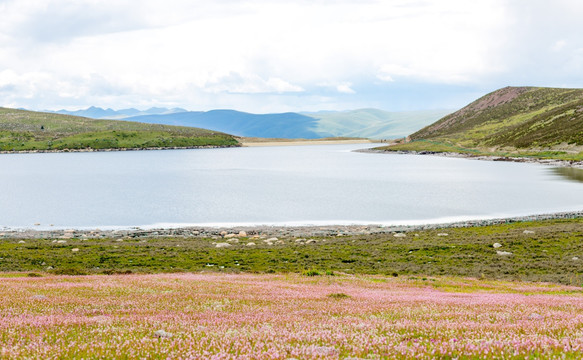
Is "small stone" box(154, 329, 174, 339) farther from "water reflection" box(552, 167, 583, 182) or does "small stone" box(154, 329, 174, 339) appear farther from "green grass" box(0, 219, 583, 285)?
"water reflection" box(552, 167, 583, 182)

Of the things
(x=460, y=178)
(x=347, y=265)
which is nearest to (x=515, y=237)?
(x=347, y=265)

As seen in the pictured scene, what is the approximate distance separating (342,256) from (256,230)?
1912 cm

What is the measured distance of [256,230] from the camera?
60.8m

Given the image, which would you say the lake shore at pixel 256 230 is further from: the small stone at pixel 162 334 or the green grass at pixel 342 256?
the small stone at pixel 162 334

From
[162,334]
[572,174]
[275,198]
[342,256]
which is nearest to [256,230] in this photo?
[342,256]

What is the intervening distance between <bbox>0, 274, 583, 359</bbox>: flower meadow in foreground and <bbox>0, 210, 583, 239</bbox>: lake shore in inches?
1414

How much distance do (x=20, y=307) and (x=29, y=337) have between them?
5.35 meters

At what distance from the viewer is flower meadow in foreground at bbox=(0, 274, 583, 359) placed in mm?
9008

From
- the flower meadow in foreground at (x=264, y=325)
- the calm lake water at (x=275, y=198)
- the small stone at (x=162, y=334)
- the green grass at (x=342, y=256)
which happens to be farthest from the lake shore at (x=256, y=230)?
the small stone at (x=162, y=334)

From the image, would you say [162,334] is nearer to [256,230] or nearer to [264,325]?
[264,325]

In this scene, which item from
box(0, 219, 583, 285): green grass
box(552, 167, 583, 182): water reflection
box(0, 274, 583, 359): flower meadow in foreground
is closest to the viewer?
box(0, 274, 583, 359): flower meadow in foreground

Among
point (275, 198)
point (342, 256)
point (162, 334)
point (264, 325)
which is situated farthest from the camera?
point (275, 198)

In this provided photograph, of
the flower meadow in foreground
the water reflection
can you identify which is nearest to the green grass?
the flower meadow in foreground

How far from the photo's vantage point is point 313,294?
21.9 metres
